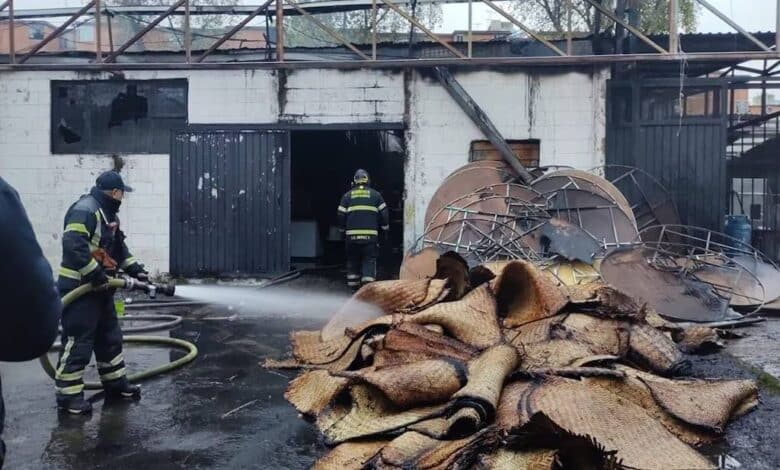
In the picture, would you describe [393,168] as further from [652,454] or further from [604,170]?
[652,454]

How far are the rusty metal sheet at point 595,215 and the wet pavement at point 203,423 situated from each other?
2283 mm

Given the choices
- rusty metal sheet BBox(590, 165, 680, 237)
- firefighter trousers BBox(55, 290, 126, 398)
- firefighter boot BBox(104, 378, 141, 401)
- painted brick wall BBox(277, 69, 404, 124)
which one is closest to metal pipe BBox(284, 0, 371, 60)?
painted brick wall BBox(277, 69, 404, 124)

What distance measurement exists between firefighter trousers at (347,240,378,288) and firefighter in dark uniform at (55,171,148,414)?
18.5ft

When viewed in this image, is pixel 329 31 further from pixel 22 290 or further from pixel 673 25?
pixel 22 290

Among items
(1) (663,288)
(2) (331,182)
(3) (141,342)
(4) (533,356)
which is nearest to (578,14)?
(2) (331,182)

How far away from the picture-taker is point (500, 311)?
245 inches

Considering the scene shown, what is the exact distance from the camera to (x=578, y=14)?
20.5 metres

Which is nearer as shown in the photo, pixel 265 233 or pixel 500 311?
pixel 500 311

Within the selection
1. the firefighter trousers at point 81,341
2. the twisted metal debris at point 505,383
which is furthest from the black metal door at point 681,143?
the firefighter trousers at point 81,341

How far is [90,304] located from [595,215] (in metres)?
6.32

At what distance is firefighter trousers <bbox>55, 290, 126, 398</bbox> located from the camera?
5.29 m

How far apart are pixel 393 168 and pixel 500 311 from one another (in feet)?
37.8

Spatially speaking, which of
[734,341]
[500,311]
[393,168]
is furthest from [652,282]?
[393,168]

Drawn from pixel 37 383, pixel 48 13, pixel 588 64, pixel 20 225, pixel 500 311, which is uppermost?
pixel 48 13
